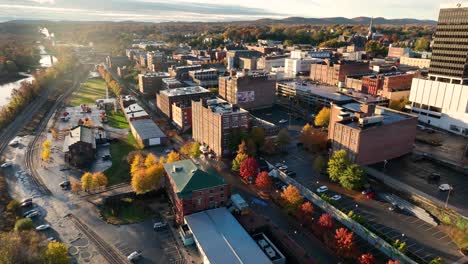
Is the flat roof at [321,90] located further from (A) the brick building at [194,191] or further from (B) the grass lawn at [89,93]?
(B) the grass lawn at [89,93]

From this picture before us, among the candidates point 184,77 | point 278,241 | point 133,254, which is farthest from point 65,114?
point 278,241

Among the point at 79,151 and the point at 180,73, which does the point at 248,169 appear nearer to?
the point at 79,151

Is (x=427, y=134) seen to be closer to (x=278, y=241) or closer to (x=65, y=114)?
(x=278, y=241)

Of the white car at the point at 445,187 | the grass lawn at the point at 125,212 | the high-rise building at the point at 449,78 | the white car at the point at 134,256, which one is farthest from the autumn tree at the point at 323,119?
the white car at the point at 134,256

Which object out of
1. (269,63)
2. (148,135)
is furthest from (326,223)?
(269,63)

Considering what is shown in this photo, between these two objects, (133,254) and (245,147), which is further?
(245,147)

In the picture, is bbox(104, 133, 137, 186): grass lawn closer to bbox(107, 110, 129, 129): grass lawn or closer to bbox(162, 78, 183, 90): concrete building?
bbox(107, 110, 129, 129): grass lawn

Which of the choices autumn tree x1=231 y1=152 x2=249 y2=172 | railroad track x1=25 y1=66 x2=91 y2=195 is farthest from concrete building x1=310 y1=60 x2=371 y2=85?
railroad track x1=25 y1=66 x2=91 y2=195
